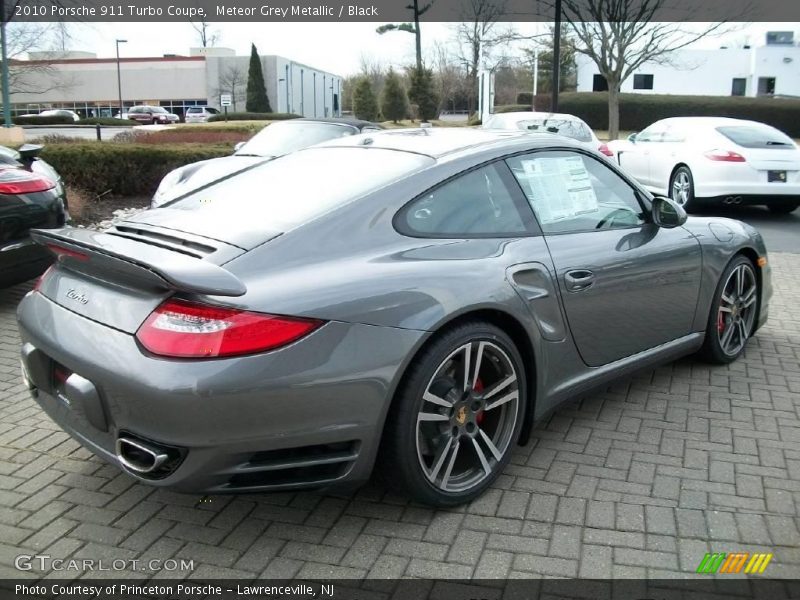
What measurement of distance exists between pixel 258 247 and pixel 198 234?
347 mm

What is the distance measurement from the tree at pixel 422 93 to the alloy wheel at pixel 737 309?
3901 centimetres

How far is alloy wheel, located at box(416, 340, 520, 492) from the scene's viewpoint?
290cm

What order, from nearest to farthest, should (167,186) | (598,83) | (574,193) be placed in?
1. (574,193)
2. (167,186)
3. (598,83)

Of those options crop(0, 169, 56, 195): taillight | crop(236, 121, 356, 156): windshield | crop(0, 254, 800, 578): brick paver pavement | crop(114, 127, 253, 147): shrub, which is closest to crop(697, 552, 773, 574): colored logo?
crop(0, 254, 800, 578): brick paver pavement

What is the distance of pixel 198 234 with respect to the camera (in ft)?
9.55

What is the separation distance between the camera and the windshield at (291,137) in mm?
9547

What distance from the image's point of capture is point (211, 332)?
2420mm

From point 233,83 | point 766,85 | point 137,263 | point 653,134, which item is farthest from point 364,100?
point 137,263

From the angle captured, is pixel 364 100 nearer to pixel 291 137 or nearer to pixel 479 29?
pixel 479 29

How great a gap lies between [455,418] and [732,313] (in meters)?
2.54

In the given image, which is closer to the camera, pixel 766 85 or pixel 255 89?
pixel 766 85

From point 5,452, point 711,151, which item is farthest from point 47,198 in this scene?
point 711,151

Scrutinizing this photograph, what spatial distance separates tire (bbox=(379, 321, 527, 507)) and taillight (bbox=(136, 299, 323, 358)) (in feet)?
1.80

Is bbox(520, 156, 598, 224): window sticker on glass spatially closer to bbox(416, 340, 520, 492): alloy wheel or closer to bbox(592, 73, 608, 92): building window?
bbox(416, 340, 520, 492): alloy wheel
